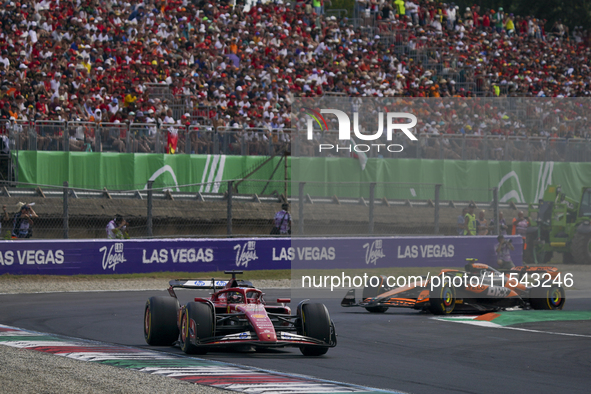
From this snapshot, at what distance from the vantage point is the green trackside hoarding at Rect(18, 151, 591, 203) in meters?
20.0

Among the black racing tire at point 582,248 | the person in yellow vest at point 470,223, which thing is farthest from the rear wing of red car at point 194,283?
the black racing tire at point 582,248

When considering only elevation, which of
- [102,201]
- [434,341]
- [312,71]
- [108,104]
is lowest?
[434,341]

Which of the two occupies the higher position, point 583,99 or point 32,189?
point 583,99

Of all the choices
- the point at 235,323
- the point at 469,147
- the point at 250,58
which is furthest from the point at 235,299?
the point at 250,58

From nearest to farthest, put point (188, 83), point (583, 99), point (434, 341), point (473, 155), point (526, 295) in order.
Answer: point (434, 341) < point (526, 295) < point (473, 155) < point (188, 83) < point (583, 99)

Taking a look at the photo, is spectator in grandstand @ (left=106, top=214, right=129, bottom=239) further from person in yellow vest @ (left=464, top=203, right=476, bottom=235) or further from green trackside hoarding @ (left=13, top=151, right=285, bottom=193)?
person in yellow vest @ (left=464, top=203, right=476, bottom=235)

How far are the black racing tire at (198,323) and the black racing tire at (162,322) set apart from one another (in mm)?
557

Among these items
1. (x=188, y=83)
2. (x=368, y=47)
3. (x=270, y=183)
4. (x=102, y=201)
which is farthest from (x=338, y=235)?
(x=368, y=47)

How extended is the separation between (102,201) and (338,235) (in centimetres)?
533

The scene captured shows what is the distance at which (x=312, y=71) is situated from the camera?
3025 centimetres

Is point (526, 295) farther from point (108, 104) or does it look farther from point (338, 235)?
point (108, 104)

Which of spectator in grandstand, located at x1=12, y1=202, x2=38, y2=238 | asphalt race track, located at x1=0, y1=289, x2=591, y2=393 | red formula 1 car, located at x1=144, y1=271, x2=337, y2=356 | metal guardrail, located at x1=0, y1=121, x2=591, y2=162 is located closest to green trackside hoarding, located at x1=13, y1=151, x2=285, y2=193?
metal guardrail, located at x1=0, y1=121, x2=591, y2=162

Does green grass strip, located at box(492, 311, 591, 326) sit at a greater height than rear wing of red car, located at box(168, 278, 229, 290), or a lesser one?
lesser

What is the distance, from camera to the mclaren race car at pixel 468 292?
1304 centimetres
